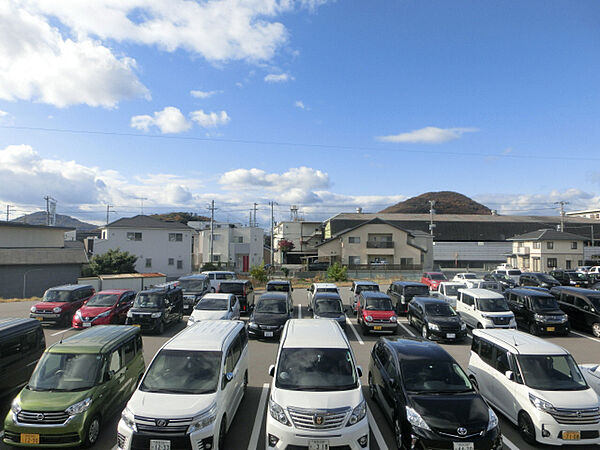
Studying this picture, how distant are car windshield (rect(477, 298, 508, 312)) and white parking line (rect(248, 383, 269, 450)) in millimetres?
10607

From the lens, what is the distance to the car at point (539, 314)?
15516mm

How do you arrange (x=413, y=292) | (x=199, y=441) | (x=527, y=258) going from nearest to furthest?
(x=199, y=441), (x=413, y=292), (x=527, y=258)

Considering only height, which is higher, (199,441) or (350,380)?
(350,380)

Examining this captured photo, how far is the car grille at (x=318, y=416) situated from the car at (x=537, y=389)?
3775mm

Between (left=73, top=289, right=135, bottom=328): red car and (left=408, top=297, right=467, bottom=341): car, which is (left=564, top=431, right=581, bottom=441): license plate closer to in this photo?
(left=408, top=297, right=467, bottom=341): car

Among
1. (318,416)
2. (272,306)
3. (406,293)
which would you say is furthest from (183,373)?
(406,293)

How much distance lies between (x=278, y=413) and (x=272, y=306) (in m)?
9.12

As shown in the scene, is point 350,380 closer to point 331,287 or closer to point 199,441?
point 199,441

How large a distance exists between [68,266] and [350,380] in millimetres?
29969

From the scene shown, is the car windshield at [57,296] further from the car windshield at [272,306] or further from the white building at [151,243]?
the white building at [151,243]

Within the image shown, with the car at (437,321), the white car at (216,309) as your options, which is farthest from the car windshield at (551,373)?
the white car at (216,309)

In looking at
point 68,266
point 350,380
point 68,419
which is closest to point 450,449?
point 350,380

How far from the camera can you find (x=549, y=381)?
7.22 m

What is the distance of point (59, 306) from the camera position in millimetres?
16406
